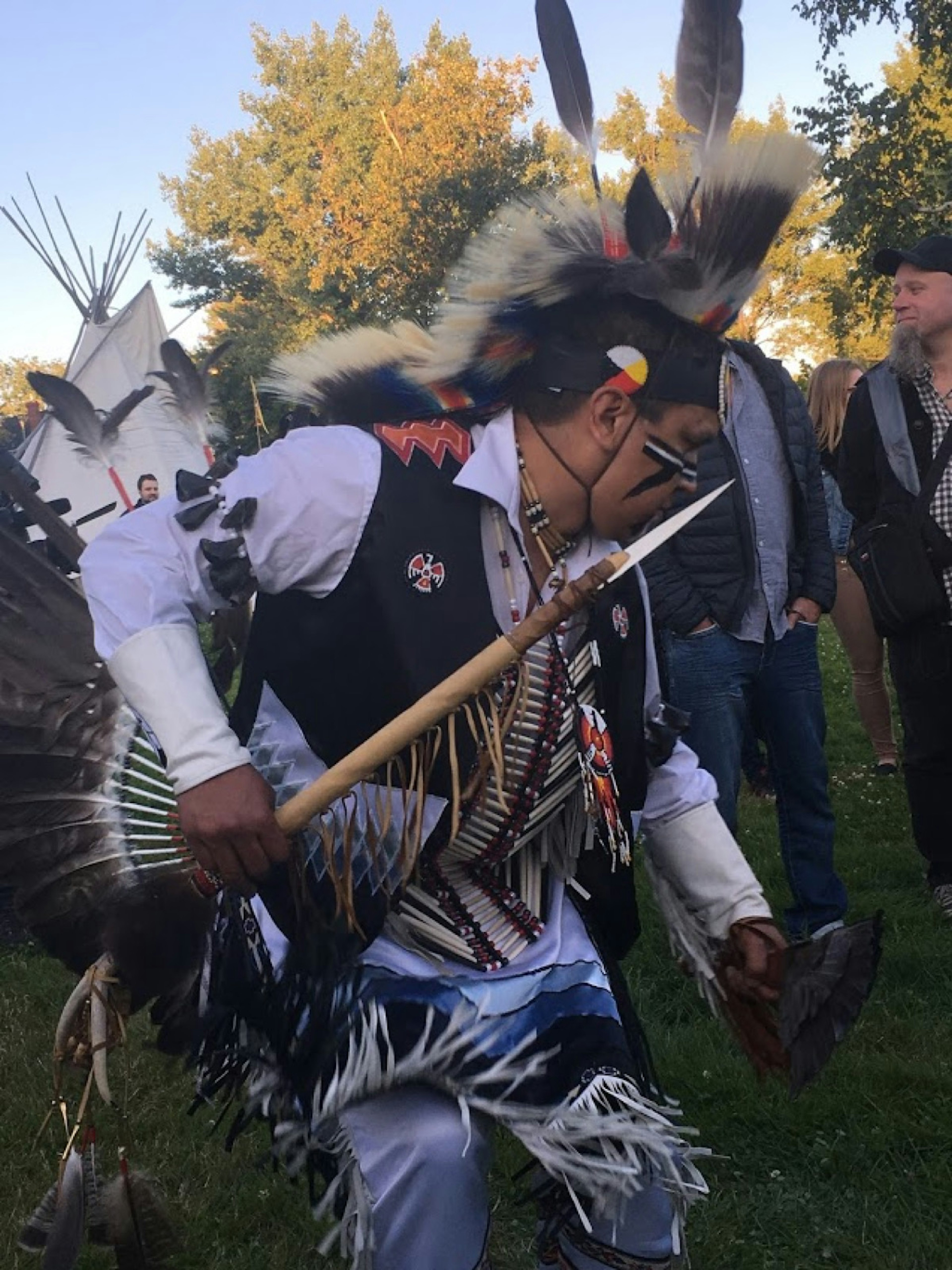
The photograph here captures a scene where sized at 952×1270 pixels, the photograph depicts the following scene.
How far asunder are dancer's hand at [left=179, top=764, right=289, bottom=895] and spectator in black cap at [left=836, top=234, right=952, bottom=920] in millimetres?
3221

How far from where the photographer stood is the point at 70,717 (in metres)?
2.20

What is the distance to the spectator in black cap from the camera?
441cm

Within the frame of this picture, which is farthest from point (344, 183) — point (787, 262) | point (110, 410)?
point (110, 410)

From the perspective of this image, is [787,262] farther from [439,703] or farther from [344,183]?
[344,183]

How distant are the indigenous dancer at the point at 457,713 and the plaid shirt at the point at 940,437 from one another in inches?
98.1

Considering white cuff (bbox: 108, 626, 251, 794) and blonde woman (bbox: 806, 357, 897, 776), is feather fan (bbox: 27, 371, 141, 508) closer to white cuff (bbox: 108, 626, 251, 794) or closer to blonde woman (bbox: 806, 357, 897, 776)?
white cuff (bbox: 108, 626, 251, 794)

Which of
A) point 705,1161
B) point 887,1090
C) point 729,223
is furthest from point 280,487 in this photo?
point 887,1090

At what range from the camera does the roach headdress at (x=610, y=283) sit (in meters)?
2.10

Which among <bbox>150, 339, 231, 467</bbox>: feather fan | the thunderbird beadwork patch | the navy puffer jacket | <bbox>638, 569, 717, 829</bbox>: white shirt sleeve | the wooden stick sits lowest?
<bbox>638, 569, 717, 829</bbox>: white shirt sleeve

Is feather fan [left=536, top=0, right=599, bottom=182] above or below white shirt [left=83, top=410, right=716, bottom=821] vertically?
above

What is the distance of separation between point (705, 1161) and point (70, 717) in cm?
220

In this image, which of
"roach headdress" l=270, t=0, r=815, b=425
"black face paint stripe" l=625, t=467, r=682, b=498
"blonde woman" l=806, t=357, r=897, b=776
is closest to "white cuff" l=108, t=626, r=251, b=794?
"roach headdress" l=270, t=0, r=815, b=425

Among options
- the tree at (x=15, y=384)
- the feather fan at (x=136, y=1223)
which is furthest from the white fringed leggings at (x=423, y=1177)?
the tree at (x=15, y=384)

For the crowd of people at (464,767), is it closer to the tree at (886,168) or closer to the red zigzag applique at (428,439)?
the red zigzag applique at (428,439)
